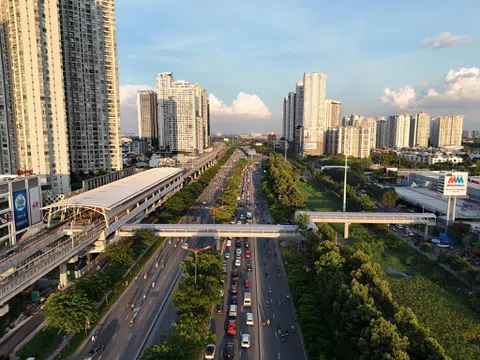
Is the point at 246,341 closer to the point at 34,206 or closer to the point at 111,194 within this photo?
the point at 111,194

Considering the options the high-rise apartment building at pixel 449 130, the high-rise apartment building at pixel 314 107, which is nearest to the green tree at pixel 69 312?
the high-rise apartment building at pixel 314 107

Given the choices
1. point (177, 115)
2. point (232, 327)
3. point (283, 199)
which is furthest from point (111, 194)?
point (177, 115)

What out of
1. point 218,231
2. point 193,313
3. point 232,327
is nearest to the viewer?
point 193,313

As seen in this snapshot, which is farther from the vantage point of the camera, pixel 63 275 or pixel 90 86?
pixel 90 86

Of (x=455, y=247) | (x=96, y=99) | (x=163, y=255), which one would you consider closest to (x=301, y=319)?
(x=163, y=255)

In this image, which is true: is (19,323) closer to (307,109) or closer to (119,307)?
(119,307)

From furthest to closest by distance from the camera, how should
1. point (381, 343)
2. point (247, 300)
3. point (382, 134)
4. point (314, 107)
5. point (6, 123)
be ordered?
point (382, 134) → point (314, 107) → point (6, 123) → point (247, 300) → point (381, 343)

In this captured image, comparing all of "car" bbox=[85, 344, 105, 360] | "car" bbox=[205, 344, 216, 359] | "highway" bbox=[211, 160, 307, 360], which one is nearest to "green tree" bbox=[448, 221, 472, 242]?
"highway" bbox=[211, 160, 307, 360]
